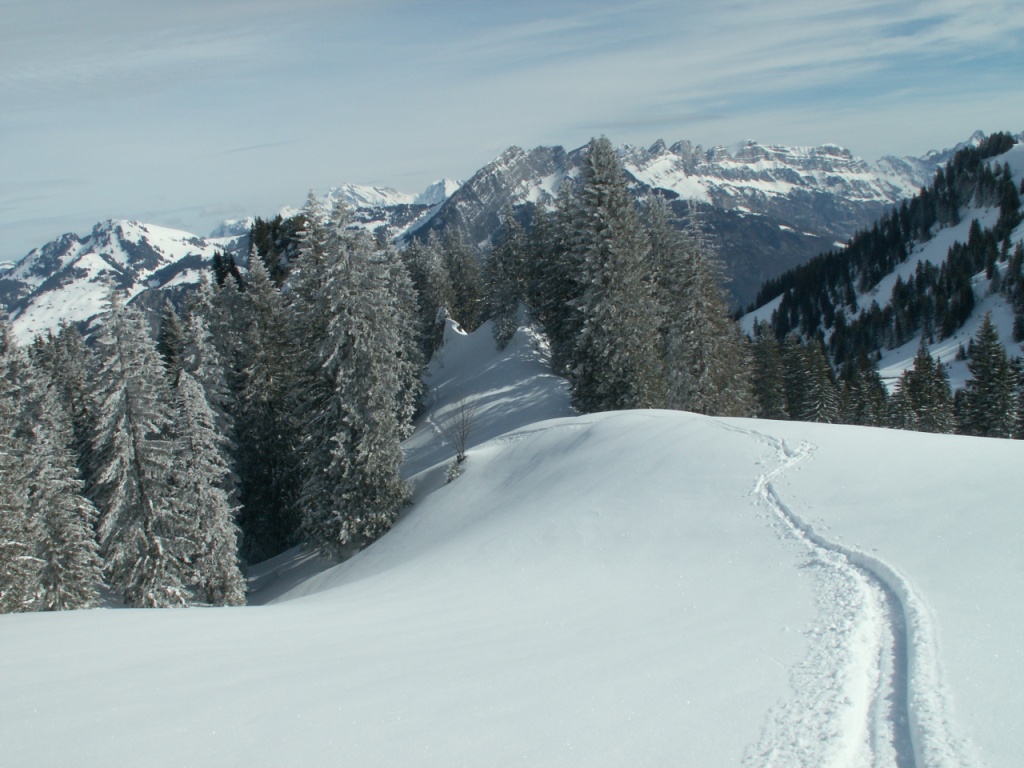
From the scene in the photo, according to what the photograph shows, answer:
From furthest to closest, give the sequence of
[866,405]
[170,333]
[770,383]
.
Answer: [866,405] → [770,383] → [170,333]

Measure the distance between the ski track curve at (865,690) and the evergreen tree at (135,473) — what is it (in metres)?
22.2

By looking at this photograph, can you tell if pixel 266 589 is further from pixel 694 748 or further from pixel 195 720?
pixel 694 748

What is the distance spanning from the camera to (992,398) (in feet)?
161

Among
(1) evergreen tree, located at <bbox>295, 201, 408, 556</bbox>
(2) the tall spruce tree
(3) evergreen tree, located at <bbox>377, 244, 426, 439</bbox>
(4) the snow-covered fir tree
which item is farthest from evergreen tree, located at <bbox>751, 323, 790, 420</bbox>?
(2) the tall spruce tree

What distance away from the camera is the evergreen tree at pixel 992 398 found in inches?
1900

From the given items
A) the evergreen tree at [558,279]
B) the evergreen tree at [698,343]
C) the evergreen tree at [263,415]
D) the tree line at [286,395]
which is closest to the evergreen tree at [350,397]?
the tree line at [286,395]

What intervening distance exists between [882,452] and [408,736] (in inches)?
553

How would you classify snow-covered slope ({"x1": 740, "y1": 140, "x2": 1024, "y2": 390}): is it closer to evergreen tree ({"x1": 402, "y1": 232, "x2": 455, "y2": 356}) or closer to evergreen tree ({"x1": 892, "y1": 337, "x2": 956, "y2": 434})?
evergreen tree ({"x1": 892, "y1": 337, "x2": 956, "y2": 434})

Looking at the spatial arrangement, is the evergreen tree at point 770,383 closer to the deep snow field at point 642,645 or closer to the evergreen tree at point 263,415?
the evergreen tree at point 263,415

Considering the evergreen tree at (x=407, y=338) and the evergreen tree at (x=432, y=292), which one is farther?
the evergreen tree at (x=432, y=292)

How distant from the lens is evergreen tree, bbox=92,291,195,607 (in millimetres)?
22359

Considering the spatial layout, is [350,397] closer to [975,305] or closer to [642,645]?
[642,645]

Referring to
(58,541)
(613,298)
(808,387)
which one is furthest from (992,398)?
(58,541)

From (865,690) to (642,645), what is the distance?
8.76 ft
